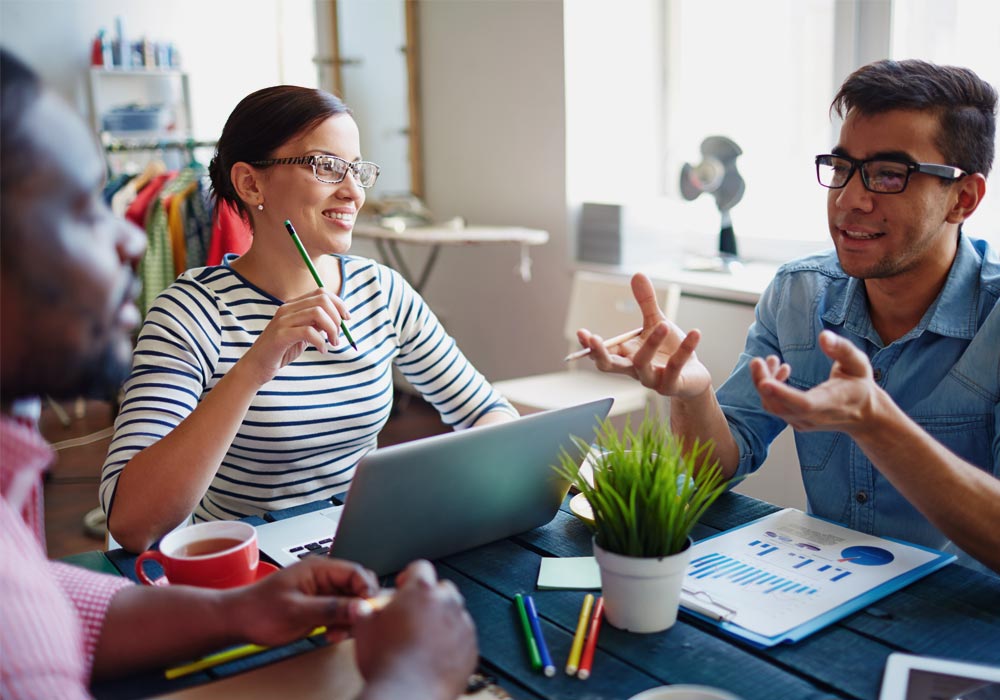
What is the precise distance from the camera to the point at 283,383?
1508mm

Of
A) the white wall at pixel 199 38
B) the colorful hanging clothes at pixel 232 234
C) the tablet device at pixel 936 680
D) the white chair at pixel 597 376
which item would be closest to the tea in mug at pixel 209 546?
the tablet device at pixel 936 680

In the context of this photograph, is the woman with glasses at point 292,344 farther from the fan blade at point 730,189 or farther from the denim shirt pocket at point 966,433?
the fan blade at point 730,189

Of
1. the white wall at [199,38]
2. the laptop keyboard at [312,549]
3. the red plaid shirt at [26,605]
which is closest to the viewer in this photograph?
the red plaid shirt at [26,605]

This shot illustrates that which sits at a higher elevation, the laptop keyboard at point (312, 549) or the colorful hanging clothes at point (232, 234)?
the colorful hanging clothes at point (232, 234)

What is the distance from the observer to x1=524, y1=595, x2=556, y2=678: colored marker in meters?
0.87

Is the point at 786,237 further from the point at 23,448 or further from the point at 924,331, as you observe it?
the point at 23,448

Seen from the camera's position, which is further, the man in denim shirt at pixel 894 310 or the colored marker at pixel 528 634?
the man in denim shirt at pixel 894 310

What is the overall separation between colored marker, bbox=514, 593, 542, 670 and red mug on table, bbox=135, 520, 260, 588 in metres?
0.29

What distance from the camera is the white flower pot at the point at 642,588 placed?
36.5 inches

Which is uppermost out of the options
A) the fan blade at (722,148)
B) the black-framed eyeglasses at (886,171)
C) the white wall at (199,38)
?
the white wall at (199,38)

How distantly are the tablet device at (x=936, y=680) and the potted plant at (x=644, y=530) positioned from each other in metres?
0.21

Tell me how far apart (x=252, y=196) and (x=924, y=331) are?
1.08m

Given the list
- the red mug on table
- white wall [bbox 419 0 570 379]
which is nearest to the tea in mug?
the red mug on table

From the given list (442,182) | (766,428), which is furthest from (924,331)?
(442,182)
